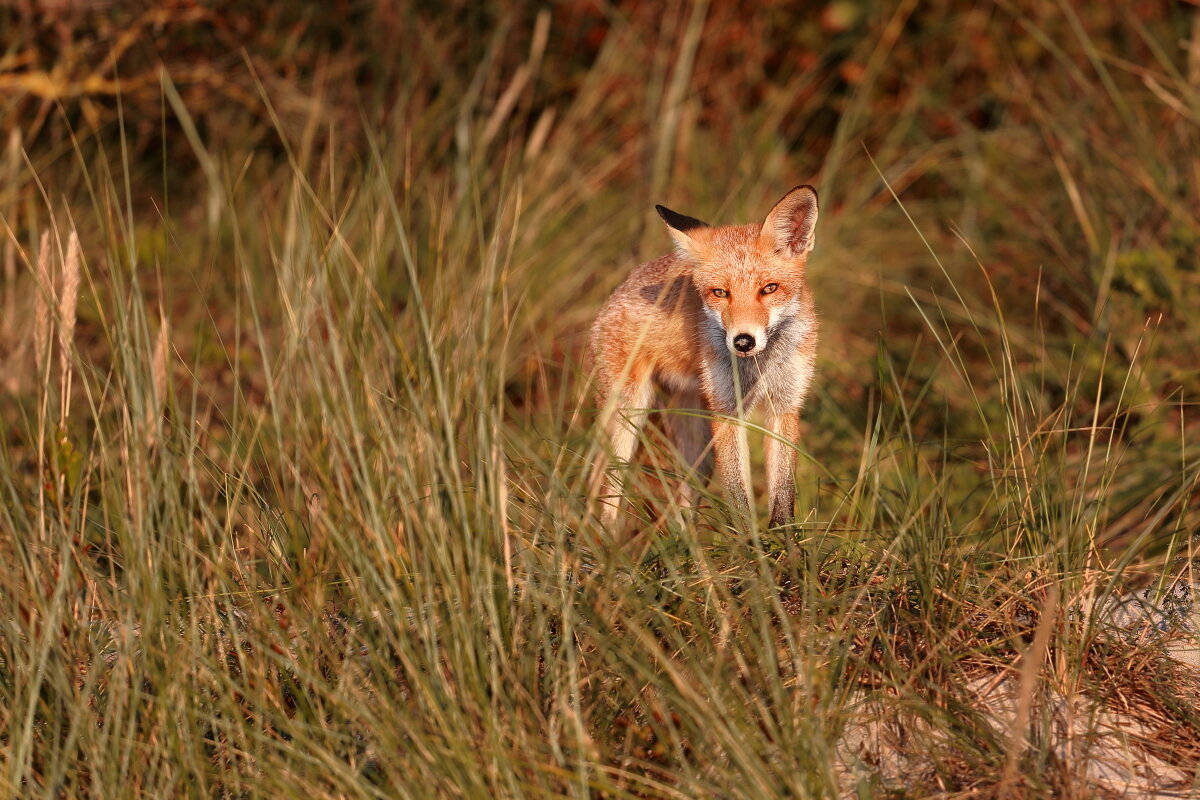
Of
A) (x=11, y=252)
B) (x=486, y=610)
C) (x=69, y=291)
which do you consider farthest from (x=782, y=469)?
(x=11, y=252)

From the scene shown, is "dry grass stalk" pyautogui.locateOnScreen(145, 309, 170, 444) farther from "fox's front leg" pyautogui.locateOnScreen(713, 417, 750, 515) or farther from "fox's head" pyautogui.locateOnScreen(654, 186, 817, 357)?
"fox's front leg" pyautogui.locateOnScreen(713, 417, 750, 515)

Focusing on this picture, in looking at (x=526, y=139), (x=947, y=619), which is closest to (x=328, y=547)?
(x=947, y=619)

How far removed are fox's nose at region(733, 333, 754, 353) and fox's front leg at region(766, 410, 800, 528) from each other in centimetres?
29

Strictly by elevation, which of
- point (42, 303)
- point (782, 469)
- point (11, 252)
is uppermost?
point (42, 303)

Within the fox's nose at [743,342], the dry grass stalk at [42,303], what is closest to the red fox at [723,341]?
the fox's nose at [743,342]

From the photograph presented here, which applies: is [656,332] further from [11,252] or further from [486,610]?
[11,252]

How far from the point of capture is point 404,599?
3.18 m

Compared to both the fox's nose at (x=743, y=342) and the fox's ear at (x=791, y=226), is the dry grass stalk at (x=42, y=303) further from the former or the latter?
the fox's ear at (x=791, y=226)

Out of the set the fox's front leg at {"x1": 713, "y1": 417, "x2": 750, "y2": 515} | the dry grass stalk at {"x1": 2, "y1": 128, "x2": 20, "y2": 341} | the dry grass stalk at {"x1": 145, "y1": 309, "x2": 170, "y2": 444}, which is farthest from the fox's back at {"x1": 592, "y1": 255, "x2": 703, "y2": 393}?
the dry grass stalk at {"x1": 2, "y1": 128, "x2": 20, "y2": 341}

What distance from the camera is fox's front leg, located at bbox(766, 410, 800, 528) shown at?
159 inches

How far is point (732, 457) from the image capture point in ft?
13.5

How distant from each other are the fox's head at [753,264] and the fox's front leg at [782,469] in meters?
0.38

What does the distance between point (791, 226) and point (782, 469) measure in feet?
2.63

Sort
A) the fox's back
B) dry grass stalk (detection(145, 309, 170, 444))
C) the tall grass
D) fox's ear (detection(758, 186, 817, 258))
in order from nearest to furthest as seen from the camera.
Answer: the tall grass < dry grass stalk (detection(145, 309, 170, 444)) < fox's ear (detection(758, 186, 817, 258)) < the fox's back
